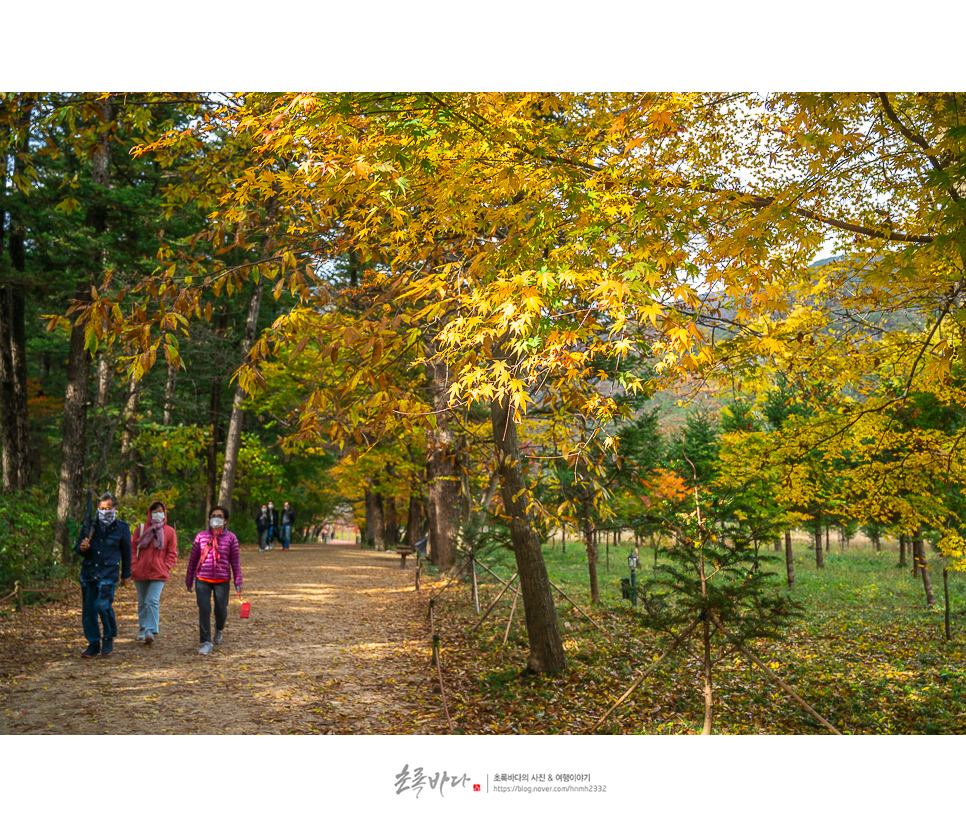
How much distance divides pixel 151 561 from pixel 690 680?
19.4 ft

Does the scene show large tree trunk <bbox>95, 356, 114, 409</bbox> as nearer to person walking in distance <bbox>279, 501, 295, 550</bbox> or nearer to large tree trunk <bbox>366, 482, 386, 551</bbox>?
person walking in distance <bbox>279, 501, 295, 550</bbox>

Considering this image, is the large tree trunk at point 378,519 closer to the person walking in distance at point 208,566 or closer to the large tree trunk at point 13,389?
the large tree trunk at point 13,389

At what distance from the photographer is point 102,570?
6234 mm

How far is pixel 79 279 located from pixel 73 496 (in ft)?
11.2

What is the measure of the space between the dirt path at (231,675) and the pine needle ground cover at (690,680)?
0.56 meters

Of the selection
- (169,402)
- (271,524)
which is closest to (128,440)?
(169,402)

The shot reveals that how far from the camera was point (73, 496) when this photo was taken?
9.77 metres

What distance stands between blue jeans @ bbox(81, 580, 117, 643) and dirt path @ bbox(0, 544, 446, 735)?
0.85ft

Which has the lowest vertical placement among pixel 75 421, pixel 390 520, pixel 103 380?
pixel 390 520

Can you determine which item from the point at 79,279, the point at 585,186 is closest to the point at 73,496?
the point at 79,279

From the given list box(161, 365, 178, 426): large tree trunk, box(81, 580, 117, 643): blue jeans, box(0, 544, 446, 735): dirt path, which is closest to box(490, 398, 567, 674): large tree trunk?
box(0, 544, 446, 735): dirt path

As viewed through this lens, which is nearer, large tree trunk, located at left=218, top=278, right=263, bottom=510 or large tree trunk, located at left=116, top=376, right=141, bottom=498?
large tree trunk, located at left=116, top=376, right=141, bottom=498

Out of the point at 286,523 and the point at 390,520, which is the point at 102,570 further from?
the point at 390,520

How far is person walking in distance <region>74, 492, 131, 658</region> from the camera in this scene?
20.1ft
